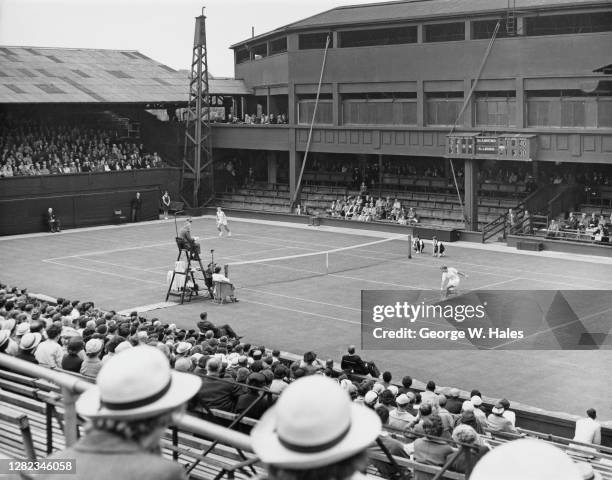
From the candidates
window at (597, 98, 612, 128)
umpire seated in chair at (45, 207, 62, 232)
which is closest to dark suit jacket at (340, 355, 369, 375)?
window at (597, 98, 612, 128)

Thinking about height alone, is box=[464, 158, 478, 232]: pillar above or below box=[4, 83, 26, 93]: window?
below

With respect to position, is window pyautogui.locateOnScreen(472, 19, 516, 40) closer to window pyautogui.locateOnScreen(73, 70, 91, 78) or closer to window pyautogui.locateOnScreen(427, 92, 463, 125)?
window pyautogui.locateOnScreen(427, 92, 463, 125)

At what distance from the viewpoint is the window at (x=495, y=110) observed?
49.5m

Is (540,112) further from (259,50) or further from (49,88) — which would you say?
(49,88)

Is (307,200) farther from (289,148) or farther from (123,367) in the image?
(123,367)

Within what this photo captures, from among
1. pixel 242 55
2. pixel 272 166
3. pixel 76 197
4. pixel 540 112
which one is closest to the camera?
pixel 540 112

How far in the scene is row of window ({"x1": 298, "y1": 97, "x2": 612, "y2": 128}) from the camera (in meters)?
46.3

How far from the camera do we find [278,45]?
210 feet

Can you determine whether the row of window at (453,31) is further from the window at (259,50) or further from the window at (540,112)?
the window at (540,112)

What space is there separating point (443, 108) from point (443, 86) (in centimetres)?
122

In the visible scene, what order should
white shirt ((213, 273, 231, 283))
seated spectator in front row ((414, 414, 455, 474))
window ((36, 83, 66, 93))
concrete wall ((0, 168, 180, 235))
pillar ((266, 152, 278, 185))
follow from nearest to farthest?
1. seated spectator in front row ((414, 414, 455, 474))
2. white shirt ((213, 273, 231, 283))
3. concrete wall ((0, 168, 180, 235))
4. window ((36, 83, 66, 93))
5. pillar ((266, 152, 278, 185))

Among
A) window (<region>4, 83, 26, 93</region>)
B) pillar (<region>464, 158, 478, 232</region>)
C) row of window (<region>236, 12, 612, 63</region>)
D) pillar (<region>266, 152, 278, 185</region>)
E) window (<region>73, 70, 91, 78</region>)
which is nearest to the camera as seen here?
row of window (<region>236, 12, 612, 63</region>)

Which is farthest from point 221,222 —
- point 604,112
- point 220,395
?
point 220,395

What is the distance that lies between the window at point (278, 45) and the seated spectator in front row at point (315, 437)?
197ft
